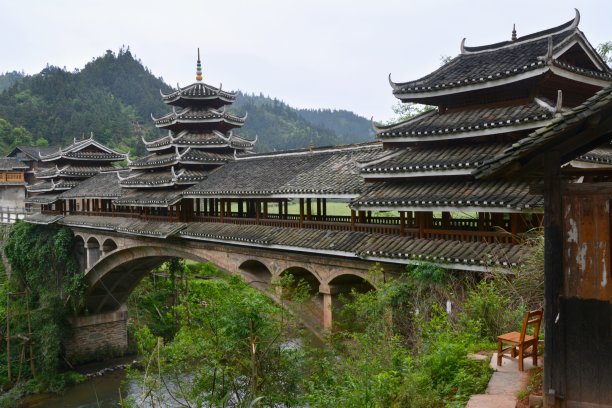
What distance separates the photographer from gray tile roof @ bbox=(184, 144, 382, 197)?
18.5m

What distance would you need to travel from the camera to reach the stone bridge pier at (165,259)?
57.8ft

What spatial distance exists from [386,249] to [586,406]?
8.84 m

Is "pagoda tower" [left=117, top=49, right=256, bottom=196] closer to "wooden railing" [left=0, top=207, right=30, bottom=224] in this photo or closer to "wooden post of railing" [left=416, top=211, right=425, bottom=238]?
"wooden post of railing" [left=416, top=211, right=425, bottom=238]

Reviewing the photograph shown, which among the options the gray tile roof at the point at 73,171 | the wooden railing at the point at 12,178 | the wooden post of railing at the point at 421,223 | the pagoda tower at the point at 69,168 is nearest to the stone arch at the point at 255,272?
the wooden post of railing at the point at 421,223

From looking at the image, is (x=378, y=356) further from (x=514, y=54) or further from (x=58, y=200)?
(x=58, y=200)

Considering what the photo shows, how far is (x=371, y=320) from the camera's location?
13992 mm

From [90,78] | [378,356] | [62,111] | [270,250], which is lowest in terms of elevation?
[378,356]

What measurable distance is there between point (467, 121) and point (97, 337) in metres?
31.3

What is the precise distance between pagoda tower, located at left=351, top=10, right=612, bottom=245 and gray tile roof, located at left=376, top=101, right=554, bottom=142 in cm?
3

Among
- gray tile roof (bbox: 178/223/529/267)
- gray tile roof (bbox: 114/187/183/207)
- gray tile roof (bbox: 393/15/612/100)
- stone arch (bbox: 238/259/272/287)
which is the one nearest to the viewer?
gray tile roof (bbox: 178/223/529/267)

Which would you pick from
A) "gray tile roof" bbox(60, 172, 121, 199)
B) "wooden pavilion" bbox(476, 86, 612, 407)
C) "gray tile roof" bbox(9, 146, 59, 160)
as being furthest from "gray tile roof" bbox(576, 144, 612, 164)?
"gray tile roof" bbox(9, 146, 59, 160)

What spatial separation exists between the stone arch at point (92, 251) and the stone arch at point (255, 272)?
15.9m

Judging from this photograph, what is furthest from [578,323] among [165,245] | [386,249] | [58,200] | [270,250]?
[58,200]

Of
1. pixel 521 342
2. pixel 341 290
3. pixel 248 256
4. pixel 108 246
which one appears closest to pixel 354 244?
pixel 341 290
